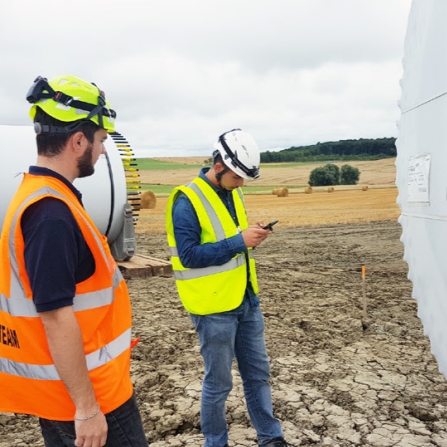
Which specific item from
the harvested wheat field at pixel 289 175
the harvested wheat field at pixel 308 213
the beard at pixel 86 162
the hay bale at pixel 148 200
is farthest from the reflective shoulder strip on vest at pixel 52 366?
the harvested wheat field at pixel 289 175

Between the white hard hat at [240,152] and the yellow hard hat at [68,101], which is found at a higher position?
the yellow hard hat at [68,101]

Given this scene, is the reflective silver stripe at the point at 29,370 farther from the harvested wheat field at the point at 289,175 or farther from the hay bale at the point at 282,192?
the harvested wheat field at the point at 289,175

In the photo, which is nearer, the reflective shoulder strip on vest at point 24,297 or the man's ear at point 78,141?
the reflective shoulder strip on vest at point 24,297

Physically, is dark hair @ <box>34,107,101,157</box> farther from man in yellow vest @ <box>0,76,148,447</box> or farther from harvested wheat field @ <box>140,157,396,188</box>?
harvested wheat field @ <box>140,157,396,188</box>

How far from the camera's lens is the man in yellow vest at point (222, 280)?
2.88 m

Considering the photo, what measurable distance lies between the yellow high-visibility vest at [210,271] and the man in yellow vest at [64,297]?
104 cm

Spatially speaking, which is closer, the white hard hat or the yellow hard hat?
the yellow hard hat

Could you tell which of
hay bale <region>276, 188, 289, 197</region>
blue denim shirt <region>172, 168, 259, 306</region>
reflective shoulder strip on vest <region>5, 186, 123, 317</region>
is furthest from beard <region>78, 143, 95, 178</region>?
hay bale <region>276, 188, 289, 197</region>

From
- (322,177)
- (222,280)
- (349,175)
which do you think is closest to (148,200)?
(222,280)

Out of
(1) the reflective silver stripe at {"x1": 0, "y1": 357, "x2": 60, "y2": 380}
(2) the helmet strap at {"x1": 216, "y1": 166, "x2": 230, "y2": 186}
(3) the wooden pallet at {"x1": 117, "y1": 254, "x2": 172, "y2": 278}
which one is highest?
(2) the helmet strap at {"x1": 216, "y1": 166, "x2": 230, "y2": 186}

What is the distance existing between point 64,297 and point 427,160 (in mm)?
1690

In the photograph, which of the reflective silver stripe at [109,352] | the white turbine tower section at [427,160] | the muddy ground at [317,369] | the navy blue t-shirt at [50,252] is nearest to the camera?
the navy blue t-shirt at [50,252]

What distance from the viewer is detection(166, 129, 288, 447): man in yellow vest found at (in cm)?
288

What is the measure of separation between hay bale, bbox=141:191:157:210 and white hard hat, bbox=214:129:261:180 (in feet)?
57.8
